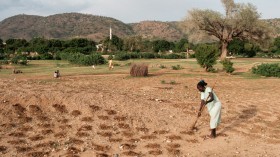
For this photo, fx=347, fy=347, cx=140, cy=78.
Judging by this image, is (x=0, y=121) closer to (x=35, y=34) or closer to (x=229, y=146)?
(x=229, y=146)

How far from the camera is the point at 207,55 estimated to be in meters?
28.5

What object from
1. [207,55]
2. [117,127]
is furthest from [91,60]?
[117,127]

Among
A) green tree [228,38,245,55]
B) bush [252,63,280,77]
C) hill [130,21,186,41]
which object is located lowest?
bush [252,63,280,77]

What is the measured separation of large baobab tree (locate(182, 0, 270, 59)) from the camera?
44.9 metres

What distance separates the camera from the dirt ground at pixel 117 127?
812 centimetres

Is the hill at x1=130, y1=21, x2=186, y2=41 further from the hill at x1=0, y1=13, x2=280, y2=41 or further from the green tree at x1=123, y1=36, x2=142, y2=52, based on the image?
the green tree at x1=123, y1=36, x2=142, y2=52

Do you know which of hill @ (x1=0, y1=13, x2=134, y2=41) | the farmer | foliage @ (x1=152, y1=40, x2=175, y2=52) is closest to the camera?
the farmer

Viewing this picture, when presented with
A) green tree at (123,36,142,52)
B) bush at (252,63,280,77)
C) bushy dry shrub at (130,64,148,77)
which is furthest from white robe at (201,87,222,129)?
green tree at (123,36,142,52)

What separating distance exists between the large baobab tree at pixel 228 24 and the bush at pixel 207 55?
17251 mm

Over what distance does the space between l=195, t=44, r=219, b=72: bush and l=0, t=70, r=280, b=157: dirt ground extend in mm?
16162

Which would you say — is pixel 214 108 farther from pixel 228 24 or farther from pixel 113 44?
pixel 113 44

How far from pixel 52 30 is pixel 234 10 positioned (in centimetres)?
10513

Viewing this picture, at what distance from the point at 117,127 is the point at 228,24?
38.5 metres

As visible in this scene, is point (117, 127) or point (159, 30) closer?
point (117, 127)
